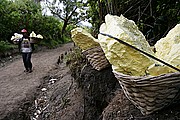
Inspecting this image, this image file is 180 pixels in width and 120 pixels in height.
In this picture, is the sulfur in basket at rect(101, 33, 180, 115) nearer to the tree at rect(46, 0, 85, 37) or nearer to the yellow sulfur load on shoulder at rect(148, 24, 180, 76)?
the yellow sulfur load on shoulder at rect(148, 24, 180, 76)

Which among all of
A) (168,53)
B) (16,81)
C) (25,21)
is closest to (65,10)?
(25,21)

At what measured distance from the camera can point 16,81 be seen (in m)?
5.47

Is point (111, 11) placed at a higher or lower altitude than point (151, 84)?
higher

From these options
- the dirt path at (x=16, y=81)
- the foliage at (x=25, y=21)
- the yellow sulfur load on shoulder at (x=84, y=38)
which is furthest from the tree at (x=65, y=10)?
the yellow sulfur load on shoulder at (x=84, y=38)

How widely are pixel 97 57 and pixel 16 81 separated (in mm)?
3594

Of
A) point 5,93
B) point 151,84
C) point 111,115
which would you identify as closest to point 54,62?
point 5,93

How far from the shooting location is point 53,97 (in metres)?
4.16

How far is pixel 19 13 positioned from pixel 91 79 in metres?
7.81

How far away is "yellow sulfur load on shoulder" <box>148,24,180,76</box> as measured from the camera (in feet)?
3.75

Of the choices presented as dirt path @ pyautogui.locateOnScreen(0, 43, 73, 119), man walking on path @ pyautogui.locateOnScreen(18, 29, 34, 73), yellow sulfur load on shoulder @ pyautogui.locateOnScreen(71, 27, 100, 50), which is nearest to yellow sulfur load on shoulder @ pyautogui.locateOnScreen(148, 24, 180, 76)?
yellow sulfur load on shoulder @ pyautogui.locateOnScreen(71, 27, 100, 50)

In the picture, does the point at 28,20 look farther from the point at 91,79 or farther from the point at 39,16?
the point at 91,79

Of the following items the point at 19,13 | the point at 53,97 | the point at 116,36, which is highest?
the point at 19,13

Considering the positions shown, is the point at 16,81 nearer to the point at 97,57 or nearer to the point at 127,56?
the point at 97,57

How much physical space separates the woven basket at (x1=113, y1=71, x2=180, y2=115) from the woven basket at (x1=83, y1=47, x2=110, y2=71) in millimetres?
1021
